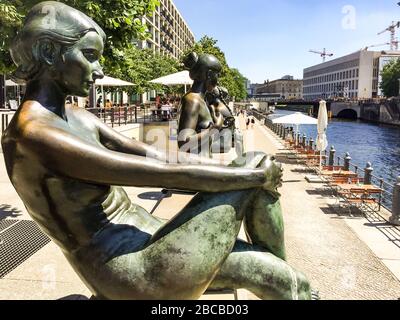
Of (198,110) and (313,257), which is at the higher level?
(198,110)

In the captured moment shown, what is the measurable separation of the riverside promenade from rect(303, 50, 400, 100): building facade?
391 ft

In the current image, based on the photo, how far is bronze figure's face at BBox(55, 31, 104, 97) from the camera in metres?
1.91

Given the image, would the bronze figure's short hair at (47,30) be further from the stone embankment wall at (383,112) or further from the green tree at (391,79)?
the green tree at (391,79)

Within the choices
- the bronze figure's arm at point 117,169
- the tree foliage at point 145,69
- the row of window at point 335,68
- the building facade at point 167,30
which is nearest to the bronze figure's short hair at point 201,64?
the bronze figure's arm at point 117,169

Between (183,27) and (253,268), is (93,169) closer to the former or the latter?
(253,268)

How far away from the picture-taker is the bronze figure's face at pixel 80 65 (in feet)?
6.26

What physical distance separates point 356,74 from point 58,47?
134402 mm

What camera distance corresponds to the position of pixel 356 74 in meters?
125

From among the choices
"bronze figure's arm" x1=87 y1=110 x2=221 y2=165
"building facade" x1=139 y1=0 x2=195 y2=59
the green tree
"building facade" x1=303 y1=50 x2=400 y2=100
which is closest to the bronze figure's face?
"bronze figure's arm" x1=87 y1=110 x2=221 y2=165

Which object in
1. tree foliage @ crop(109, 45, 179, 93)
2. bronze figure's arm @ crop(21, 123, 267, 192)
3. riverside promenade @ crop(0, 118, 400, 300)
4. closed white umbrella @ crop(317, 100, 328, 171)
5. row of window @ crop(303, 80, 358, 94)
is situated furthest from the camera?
row of window @ crop(303, 80, 358, 94)

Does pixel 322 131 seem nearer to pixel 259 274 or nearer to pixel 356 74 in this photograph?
pixel 259 274

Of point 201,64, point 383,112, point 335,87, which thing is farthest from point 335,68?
point 201,64

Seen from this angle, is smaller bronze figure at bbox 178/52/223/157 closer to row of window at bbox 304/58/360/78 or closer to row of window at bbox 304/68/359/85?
row of window at bbox 304/58/360/78

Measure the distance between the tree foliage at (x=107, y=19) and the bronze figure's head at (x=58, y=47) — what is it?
157 inches
